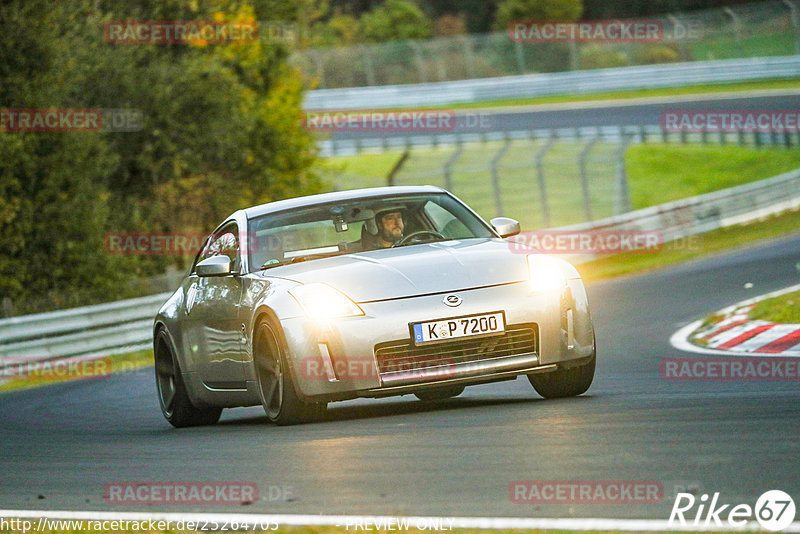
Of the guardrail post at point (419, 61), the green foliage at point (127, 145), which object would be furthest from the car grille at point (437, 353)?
the guardrail post at point (419, 61)

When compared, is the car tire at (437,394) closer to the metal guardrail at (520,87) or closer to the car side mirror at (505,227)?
Result: the car side mirror at (505,227)

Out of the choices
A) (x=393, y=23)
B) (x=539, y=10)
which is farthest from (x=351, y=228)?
(x=539, y=10)

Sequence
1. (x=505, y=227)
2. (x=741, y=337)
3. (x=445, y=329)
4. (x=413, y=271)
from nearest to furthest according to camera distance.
Answer: (x=445, y=329)
(x=413, y=271)
(x=505, y=227)
(x=741, y=337)

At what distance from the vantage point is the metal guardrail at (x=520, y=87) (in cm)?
5562

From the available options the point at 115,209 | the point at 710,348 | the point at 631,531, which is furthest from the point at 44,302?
the point at 631,531

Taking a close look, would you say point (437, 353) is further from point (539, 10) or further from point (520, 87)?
point (539, 10)

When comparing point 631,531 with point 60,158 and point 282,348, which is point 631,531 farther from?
point 60,158

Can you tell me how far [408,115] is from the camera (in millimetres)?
51844

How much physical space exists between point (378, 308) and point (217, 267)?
158 cm

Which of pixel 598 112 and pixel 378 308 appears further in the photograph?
pixel 598 112

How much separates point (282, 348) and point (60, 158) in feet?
50.4

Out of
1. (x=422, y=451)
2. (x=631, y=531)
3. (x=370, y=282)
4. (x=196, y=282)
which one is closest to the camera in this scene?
(x=631, y=531)

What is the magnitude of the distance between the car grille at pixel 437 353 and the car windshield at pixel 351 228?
1.24 meters

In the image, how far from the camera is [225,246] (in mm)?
10609
